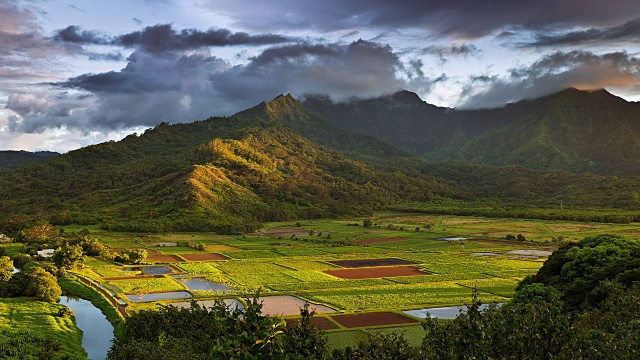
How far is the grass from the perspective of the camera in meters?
40.6

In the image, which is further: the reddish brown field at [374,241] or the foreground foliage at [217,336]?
the reddish brown field at [374,241]

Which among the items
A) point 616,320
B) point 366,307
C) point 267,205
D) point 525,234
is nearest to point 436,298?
point 366,307

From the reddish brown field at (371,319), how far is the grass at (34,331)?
23.3m

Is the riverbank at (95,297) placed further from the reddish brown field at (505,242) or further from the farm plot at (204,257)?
the reddish brown field at (505,242)

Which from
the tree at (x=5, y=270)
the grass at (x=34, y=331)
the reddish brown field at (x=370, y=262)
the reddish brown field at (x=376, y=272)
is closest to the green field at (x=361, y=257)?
the reddish brown field at (x=376, y=272)

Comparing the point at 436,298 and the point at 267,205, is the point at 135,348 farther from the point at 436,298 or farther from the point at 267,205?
the point at 267,205

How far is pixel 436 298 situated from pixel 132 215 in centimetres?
11556

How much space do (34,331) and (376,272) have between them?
49.9 metres

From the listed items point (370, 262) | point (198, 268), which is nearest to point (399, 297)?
point (370, 262)

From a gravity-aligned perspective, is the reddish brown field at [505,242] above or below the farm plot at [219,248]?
above

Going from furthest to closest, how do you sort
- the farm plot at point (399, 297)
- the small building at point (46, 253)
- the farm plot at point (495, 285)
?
the small building at point (46, 253) → the farm plot at point (495, 285) → the farm plot at point (399, 297)

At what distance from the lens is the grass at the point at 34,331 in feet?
133

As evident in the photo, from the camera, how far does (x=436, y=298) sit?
62.2 meters

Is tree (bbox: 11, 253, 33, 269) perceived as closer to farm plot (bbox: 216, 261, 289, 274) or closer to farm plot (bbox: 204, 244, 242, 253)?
farm plot (bbox: 216, 261, 289, 274)
